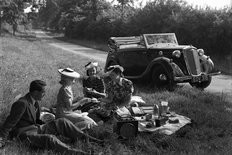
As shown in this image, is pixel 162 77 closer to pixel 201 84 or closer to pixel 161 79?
pixel 161 79

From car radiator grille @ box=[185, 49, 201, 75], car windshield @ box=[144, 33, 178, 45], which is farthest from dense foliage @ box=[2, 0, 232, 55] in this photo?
car radiator grille @ box=[185, 49, 201, 75]

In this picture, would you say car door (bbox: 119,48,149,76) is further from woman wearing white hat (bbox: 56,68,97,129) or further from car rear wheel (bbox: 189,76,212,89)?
woman wearing white hat (bbox: 56,68,97,129)

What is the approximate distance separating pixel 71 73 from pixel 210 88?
673cm

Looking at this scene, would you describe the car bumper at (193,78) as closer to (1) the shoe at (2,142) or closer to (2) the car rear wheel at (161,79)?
(2) the car rear wheel at (161,79)

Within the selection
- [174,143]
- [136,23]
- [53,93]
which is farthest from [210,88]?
[136,23]

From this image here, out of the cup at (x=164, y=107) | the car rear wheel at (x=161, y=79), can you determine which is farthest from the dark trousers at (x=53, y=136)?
the car rear wheel at (x=161, y=79)

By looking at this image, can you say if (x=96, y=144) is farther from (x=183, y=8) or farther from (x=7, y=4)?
(x=7, y=4)

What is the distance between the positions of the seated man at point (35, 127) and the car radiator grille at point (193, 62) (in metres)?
5.62

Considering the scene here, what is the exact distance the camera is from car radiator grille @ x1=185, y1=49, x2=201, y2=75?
10125mm

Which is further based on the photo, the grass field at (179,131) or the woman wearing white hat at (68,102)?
the woman wearing white hat at (68,102)

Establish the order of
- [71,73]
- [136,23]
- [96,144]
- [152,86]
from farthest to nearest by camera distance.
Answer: [136,23]
[152,86]
[71,73]
[96,144]

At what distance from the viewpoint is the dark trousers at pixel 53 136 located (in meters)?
4.70

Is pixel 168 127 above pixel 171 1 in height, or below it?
below

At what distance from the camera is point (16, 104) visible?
478cm
